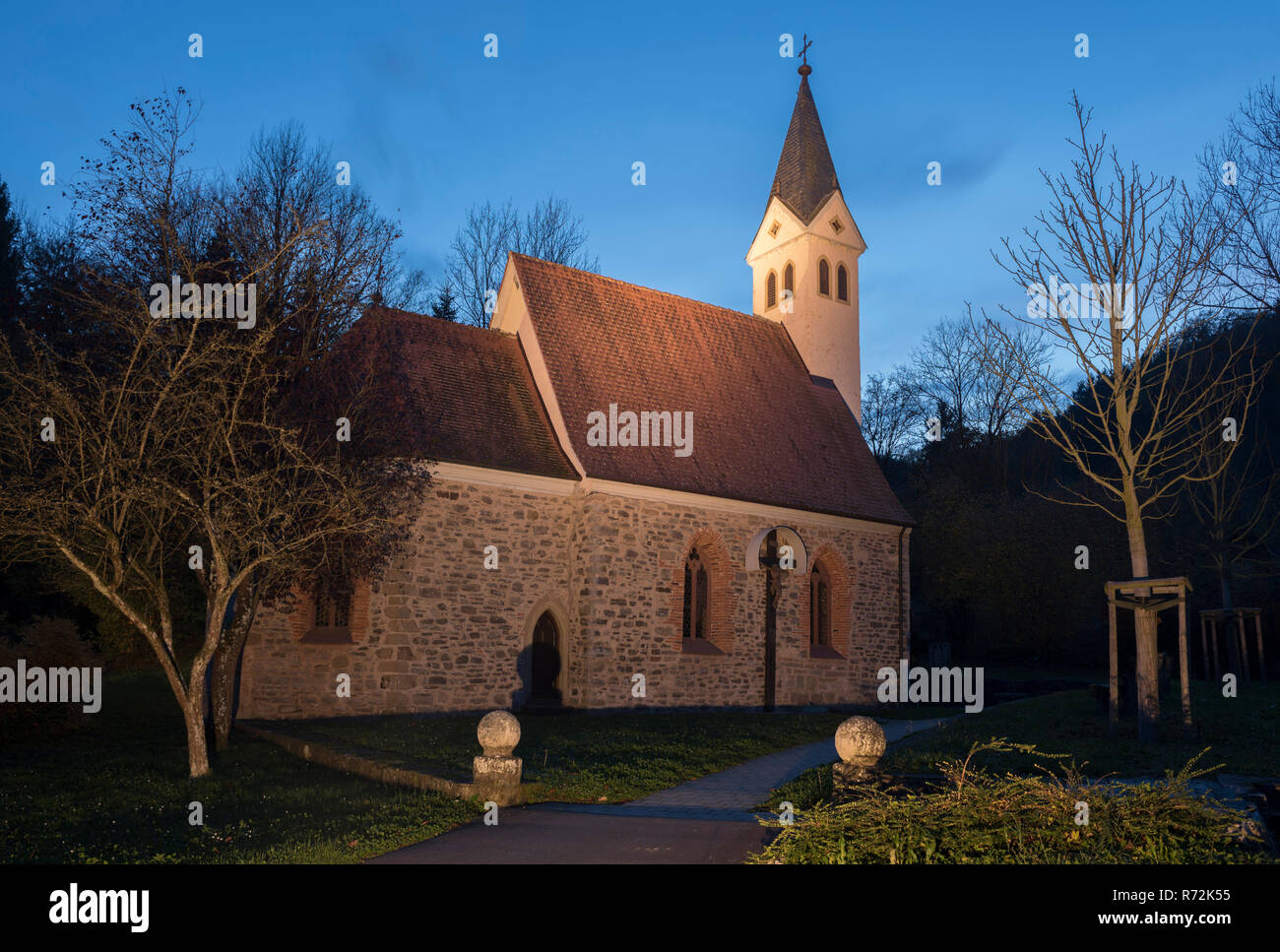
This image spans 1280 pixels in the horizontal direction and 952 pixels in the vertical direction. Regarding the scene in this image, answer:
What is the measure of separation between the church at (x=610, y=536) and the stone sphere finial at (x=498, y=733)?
6581 millimetres

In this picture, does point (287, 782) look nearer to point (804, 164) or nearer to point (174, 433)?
point (174, 433)

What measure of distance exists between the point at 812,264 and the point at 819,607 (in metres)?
9.74

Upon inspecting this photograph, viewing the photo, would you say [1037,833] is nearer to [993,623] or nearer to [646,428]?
[646,428]

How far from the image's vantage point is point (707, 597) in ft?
62.2

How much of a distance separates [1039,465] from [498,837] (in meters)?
37.9

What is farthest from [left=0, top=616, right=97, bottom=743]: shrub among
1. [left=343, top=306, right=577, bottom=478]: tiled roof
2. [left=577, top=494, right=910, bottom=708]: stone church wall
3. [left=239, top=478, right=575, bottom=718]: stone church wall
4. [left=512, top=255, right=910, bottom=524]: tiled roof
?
[left=512, top=255, right=910, bottom=524]: tiled roof

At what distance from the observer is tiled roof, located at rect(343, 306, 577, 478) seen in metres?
16.0

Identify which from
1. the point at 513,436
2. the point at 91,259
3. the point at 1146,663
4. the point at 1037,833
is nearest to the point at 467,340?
the point at 513,436

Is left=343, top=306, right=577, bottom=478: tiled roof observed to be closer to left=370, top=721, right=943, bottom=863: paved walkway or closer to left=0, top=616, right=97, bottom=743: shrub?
left=0, top=616, right=97, bottom=743: shrub

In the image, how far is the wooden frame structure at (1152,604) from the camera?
1077 cm

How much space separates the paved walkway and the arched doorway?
25.0 feet

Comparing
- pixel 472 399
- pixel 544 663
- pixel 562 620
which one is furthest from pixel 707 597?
pixel 472 399

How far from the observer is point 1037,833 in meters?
5.70
